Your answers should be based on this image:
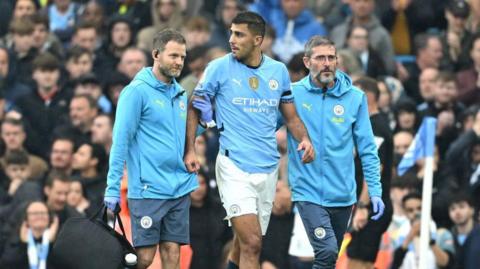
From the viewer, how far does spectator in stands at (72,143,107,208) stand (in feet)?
67.4

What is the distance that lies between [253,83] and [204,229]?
4.93 metres

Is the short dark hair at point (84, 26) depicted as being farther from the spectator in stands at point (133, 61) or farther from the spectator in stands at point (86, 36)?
the spectator in stands at point (133, 61)

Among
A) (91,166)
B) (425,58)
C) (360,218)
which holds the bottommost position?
(360,218)

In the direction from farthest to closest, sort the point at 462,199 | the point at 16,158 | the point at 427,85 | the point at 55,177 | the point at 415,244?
the point at 427,85, the point at 16,158, the point at 55,177, the point at 462,199, the point at 415,244

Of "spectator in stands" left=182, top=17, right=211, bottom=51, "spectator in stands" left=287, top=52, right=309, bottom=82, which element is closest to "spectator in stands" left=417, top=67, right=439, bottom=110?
"spectator in stands" left=182, top=17, right=211, bottom=51

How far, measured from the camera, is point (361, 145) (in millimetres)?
15688

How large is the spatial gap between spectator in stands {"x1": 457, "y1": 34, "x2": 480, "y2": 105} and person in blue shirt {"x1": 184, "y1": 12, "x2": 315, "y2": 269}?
7.40 m

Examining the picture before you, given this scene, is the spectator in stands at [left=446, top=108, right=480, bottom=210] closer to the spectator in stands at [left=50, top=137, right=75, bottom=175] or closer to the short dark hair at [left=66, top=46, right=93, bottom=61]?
the spectator in stands at [left=50, top=137, right=75, bottom=175]

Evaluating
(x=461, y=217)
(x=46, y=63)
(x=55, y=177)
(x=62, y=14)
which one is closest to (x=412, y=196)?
(x=461, y=217)

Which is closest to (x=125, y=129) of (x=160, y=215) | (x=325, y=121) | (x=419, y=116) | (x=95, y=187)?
(x=160, y=215)

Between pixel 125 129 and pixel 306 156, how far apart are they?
1.63 meters

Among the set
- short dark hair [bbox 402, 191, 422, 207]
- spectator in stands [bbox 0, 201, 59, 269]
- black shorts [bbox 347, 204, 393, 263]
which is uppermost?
short dark hair [bbox 402, 191, 422, 207]

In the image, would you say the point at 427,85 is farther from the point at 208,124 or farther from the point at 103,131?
the point at 208,124

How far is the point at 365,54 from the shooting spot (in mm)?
22828
